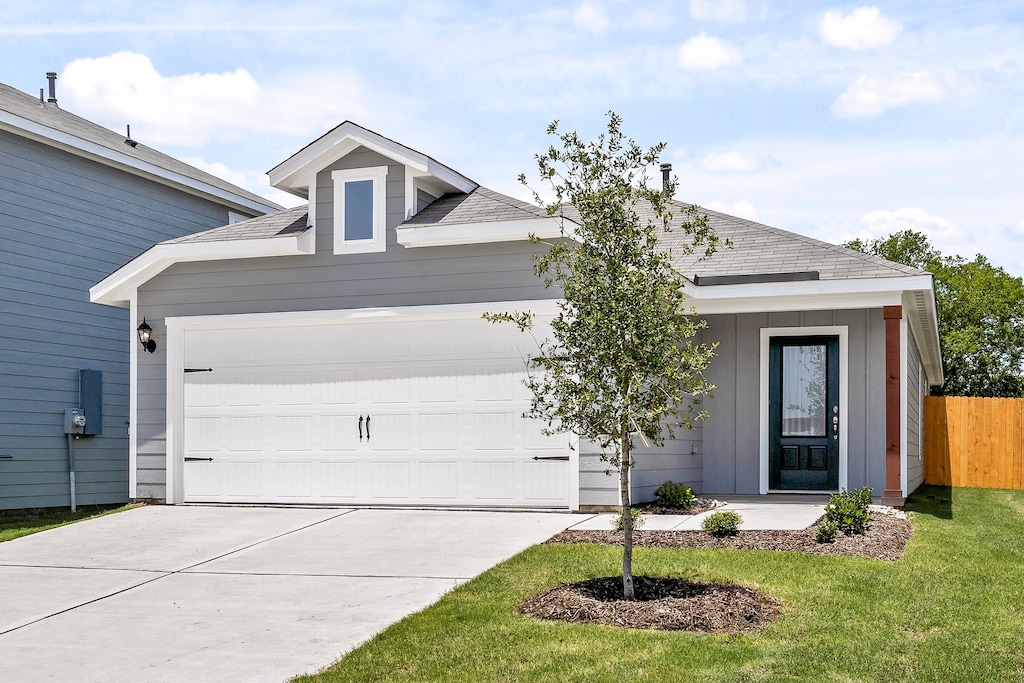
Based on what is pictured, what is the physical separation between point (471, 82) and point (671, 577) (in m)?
7.18

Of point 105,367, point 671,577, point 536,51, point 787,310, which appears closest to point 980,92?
point 787,310

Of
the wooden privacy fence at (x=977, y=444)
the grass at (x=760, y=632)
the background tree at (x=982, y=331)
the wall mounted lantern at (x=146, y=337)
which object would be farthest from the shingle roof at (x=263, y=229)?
the background tree at (x=982, y=331)

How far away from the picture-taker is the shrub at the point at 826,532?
29.1ft

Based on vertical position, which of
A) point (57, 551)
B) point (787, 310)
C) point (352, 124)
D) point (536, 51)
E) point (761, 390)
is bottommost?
point (57, 551)

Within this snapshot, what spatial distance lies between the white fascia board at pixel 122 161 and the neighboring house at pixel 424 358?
2.94 m

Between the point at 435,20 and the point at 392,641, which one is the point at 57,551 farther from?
the point at 435,20

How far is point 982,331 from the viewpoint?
31.8 metres

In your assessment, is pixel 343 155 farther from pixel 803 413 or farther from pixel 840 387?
pixel 840 387

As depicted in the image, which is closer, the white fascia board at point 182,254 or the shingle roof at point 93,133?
the white fascia board at point 182,254

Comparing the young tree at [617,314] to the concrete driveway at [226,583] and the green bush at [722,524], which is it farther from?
the green bush at [722,524]

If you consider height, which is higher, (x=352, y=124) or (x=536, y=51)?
(x=536, y=51)

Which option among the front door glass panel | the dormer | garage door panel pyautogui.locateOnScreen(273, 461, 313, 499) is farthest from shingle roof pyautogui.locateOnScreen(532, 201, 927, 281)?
garage door panel pyautogui.locateOnScreen(273, 461, 313, 499)

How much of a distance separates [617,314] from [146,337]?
7703mm

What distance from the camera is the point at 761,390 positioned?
1310cm
